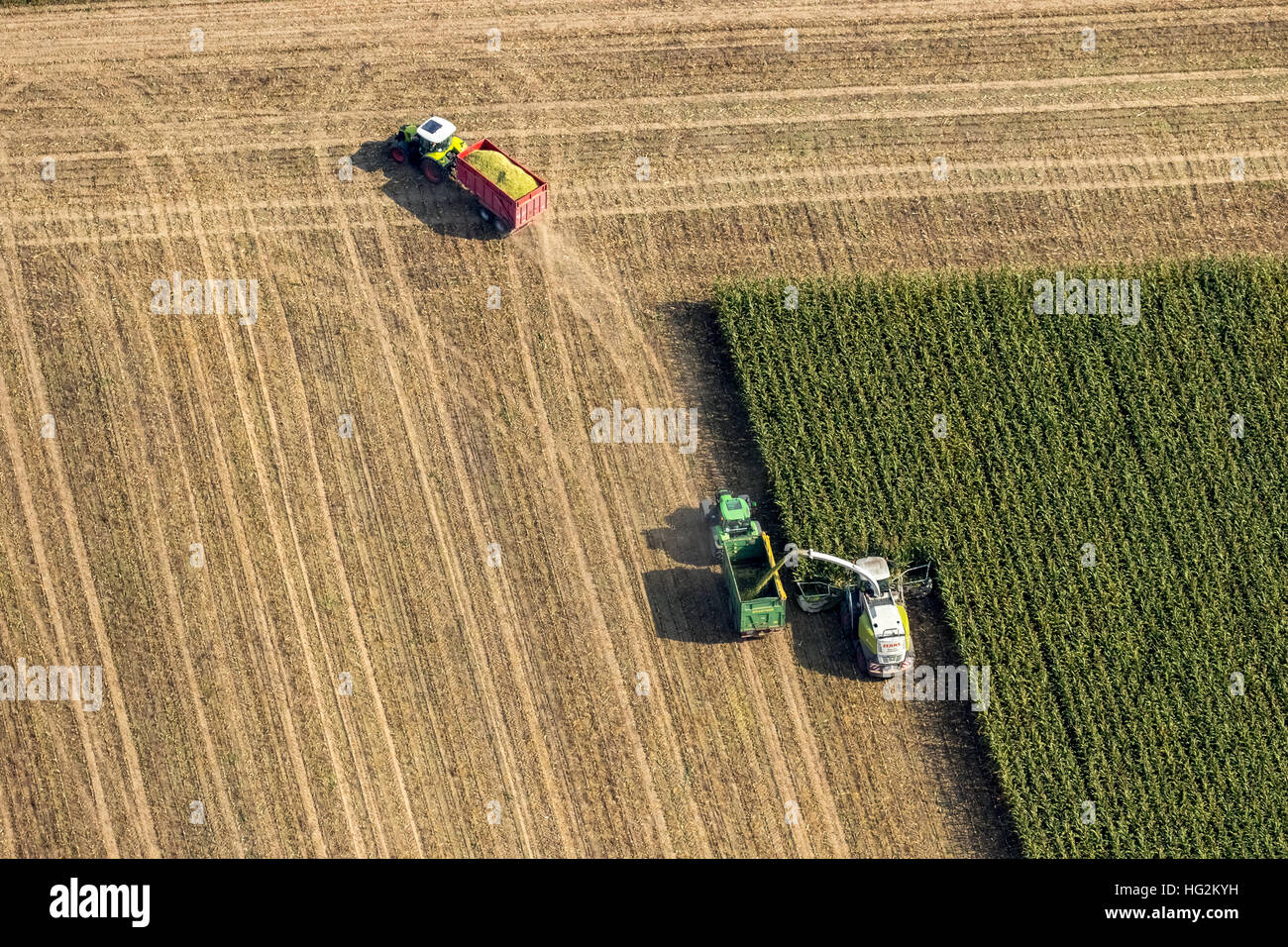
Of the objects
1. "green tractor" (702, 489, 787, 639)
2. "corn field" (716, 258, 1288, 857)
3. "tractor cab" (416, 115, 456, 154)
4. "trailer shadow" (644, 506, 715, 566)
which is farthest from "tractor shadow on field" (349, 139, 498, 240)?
"green tractor" (702, 489, 787, 639)

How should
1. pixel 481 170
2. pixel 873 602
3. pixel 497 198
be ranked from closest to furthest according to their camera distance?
pixel 873 602 < pixel 497 198 < pixel 481 170

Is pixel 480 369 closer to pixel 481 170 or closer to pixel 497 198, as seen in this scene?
pixel 497 198

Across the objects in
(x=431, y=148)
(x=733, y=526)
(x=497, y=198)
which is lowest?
(x=733, y=526)

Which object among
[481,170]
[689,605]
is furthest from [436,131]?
[689,605]

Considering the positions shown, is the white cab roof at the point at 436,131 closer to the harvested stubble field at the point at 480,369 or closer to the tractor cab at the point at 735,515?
the harvested stubble field at the point at 480,369

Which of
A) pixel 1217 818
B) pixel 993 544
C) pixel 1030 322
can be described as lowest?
pixel 1217 818

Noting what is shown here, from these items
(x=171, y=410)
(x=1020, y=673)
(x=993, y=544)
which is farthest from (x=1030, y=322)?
(x=171, y=410)

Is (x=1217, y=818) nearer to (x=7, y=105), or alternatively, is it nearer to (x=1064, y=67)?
(x=1064, y=67)

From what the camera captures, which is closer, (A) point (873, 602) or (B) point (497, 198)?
(A) point (873, 602)
